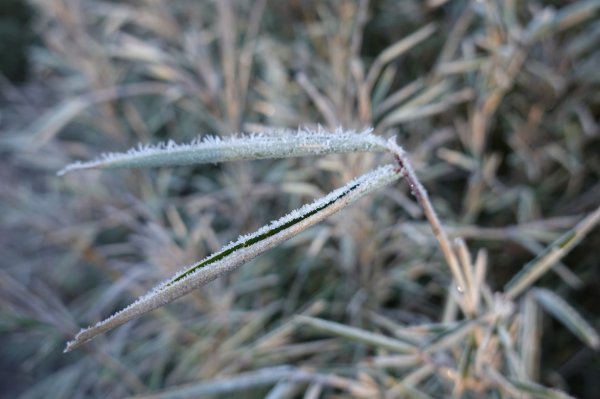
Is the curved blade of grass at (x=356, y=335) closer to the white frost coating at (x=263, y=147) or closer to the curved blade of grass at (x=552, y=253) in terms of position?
the curved blade of grass at (x=552, y=253)

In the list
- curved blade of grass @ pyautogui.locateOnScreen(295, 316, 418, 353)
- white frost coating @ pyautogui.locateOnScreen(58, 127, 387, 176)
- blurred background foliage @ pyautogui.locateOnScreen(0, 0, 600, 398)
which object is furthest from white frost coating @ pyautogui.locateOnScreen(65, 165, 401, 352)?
blurred background foliage @ pyautogui.locateOnScreen(0, 0, 600, 398)

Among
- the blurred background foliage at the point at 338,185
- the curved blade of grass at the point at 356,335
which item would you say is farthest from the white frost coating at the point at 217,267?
the blurred background foliage at the point at 338,185

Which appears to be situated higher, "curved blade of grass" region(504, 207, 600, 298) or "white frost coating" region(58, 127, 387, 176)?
"white frost coating" region(58, 127, 387, 176)

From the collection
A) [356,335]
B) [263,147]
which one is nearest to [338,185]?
[356,335]

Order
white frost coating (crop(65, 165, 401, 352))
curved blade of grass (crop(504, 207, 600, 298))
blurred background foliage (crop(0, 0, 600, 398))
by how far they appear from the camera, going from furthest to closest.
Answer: blurred background foliage (crop(0, 0, 600, 398))
curved blade of grass (crop(504, 207, 600, 298))
white frost coating (crop(65, 165, 401, 352))

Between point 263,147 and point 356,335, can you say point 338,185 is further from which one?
point 263,147

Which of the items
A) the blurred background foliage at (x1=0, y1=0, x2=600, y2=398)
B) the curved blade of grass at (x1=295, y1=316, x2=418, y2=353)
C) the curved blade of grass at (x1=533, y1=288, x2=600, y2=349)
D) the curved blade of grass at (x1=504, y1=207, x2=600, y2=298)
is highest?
the blurred background foliage at (x1=0, y1=0, x2=600, y2=398)

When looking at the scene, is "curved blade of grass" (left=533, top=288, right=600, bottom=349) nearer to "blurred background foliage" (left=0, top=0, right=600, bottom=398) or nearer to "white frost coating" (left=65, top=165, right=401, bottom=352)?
"blurred background foliage" (left=0, top=0, right=600, bottom=398)
